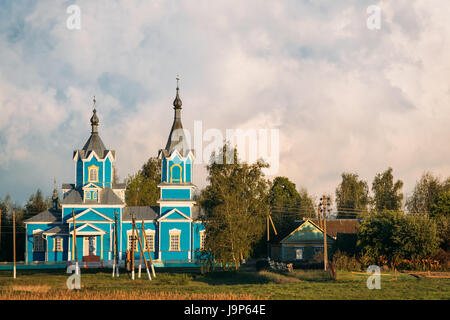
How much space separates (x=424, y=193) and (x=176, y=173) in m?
28.4

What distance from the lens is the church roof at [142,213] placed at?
4984 cm

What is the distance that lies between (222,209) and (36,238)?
1758 centimetres

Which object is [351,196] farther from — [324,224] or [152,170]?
[324,224]

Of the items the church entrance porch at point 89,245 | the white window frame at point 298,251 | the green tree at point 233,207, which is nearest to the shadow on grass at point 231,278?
the green tree at point 233,207

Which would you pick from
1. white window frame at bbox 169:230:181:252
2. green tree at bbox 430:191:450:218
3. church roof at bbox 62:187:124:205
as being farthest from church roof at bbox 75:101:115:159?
green tree at bbox 430:191:450:218

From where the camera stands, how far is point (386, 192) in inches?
2638

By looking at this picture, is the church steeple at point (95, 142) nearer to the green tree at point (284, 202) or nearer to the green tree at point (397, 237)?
the green tree at point (284, 202)

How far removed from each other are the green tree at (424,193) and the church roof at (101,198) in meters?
31.9

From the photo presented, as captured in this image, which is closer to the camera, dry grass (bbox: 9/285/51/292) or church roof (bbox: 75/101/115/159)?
dry grass (bbox: 9/285/51/292)

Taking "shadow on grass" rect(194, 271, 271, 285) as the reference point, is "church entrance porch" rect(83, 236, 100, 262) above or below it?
above

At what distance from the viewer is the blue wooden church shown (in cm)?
4772

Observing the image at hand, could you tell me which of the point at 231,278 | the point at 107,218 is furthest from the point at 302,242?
the point at 107,218

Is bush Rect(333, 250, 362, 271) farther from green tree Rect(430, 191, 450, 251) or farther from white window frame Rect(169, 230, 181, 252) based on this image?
white window frame Rect(169, 230, 181, 252)
